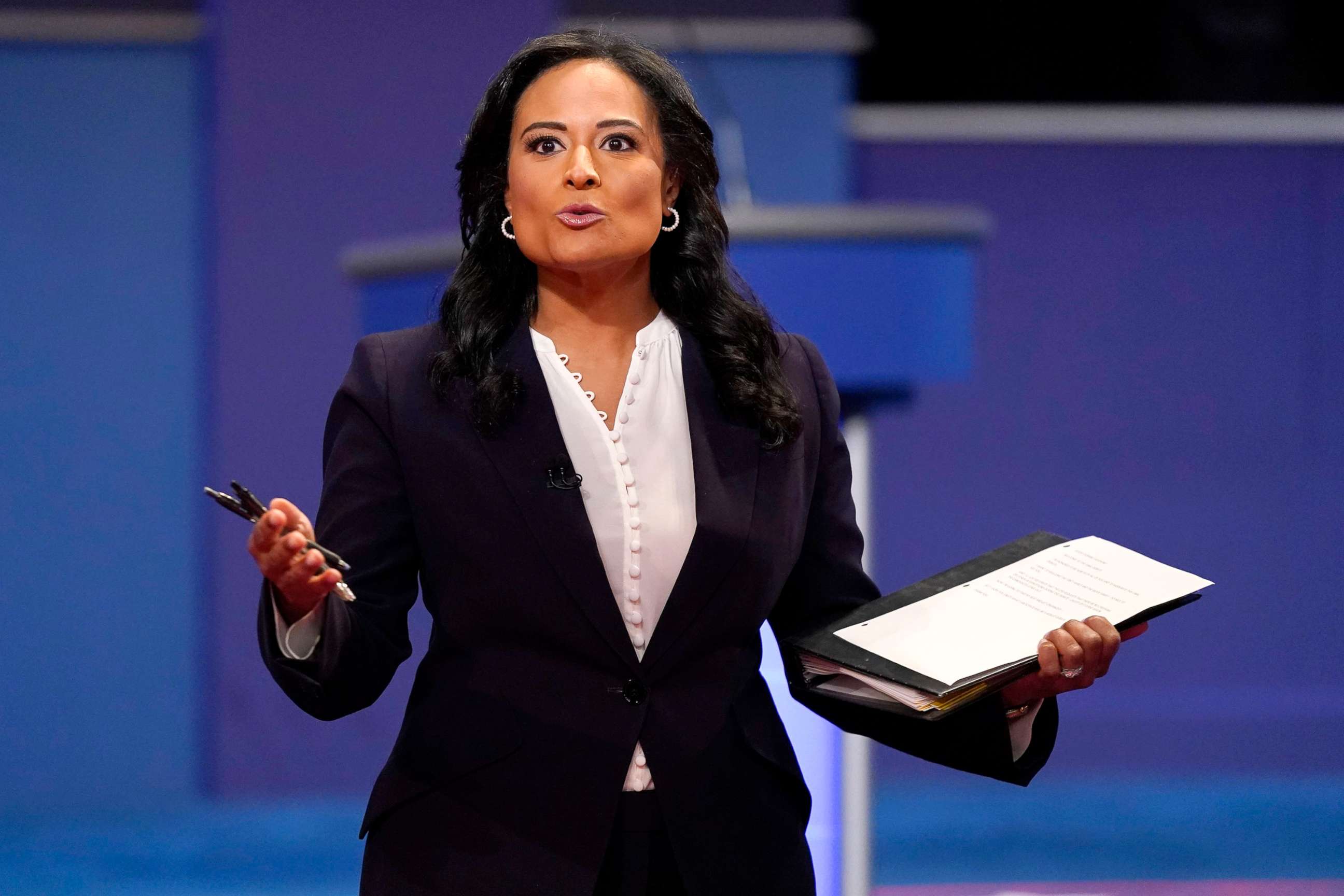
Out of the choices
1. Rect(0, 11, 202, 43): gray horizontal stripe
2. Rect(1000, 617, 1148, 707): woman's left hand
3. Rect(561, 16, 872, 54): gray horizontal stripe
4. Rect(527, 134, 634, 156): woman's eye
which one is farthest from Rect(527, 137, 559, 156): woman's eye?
Rect(0, 11, 202, 43): gray horizontal stripe

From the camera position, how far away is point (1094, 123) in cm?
401

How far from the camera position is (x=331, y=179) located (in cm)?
376

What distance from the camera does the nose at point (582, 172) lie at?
4.03 feet

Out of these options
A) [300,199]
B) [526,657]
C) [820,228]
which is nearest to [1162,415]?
[300,199]

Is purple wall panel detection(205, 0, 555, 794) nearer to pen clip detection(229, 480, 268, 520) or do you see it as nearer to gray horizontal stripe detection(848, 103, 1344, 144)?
gray horizontal stripe detection(848, 103, 1344, 144)

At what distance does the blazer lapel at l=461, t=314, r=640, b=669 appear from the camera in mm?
1164

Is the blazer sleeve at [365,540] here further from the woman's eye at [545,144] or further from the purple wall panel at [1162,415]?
the purple wall panel at [1162,415]

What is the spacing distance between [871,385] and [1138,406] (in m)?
2.53

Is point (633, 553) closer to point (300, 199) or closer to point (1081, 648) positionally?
point (1081, 648)

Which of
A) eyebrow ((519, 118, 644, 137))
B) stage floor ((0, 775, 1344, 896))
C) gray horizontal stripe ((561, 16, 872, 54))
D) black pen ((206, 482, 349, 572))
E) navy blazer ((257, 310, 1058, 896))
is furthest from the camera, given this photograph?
gray horizontal stripe ((561, 16, 872, 54))

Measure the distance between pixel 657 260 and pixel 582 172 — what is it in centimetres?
16

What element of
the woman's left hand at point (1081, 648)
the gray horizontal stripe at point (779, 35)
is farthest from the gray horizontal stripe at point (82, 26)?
the woman's left hand at point (1081, 648)

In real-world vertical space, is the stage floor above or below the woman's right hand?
below

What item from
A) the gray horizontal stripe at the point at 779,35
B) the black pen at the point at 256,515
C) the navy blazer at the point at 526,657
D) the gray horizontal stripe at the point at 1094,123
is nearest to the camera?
the black pen at the point at 256,515
